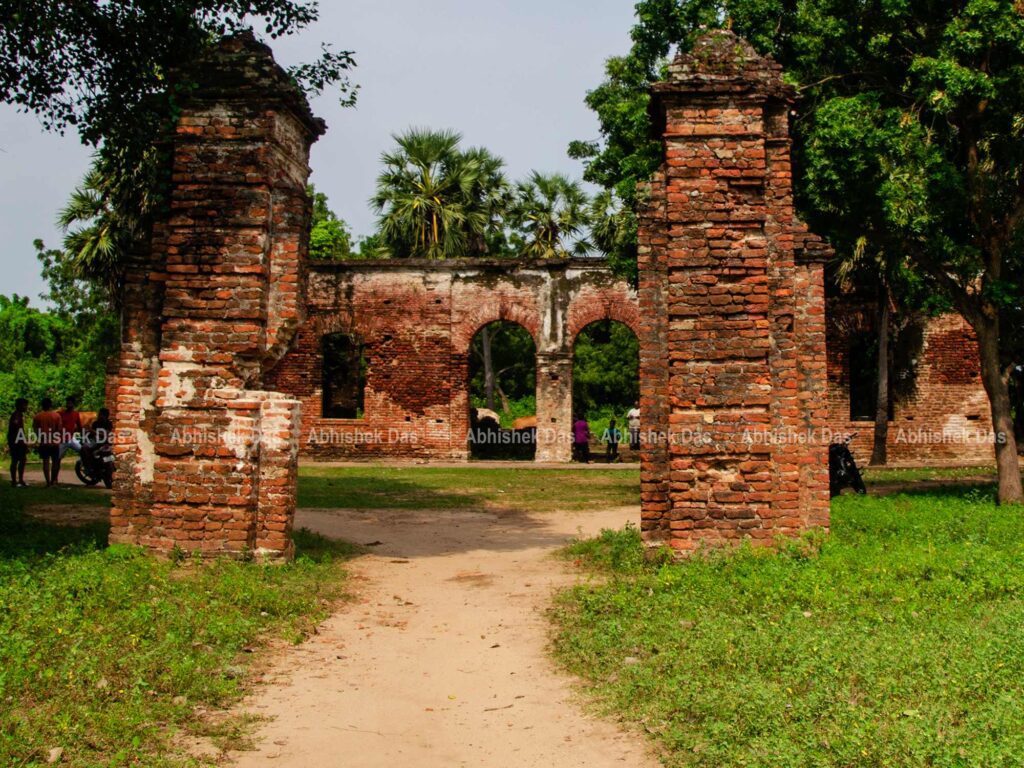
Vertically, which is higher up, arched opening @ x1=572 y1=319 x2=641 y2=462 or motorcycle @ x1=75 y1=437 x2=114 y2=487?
arched opening @ x1=572 y1=319 x2=641 y2=462

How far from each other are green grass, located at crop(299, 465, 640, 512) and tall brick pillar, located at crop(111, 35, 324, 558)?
19.1 ft

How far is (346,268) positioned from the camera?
78.9 ft

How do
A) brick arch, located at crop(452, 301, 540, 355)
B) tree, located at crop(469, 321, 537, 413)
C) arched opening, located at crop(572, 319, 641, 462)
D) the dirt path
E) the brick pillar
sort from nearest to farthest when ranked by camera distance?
the dirt path → the brick pillar → brick arch, located at crop(452, 301, 540, 355) → arched opening, located at crop(572, 319, 641, 462) → tree, located at crop(469, 321, 537, 413)

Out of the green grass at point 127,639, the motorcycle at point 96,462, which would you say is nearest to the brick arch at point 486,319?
the motorcycle at point 96,462

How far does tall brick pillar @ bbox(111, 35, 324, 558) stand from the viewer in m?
7.75

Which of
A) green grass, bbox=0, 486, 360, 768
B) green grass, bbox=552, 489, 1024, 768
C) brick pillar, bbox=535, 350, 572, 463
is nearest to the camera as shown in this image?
green grass, bbox=552, 489, 1024, 768

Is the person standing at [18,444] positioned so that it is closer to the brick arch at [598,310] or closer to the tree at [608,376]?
the brick arch at [598,310]

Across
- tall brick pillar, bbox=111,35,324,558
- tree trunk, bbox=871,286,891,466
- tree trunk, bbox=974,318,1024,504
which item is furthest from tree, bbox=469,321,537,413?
tall brick pillar, bbox=111,35,324,558

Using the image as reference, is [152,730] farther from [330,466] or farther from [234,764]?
[330,466]

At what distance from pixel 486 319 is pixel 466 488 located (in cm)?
775

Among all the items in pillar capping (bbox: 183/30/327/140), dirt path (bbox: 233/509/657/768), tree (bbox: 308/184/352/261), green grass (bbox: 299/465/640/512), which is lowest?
dirt path (bbox: 233/509/657/768)

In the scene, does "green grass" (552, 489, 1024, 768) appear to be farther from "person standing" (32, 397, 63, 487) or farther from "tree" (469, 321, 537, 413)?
"tree" (469, 321, 537, 413)

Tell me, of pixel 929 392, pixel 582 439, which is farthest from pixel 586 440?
pixel 929 392

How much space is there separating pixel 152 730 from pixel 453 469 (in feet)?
56.5
